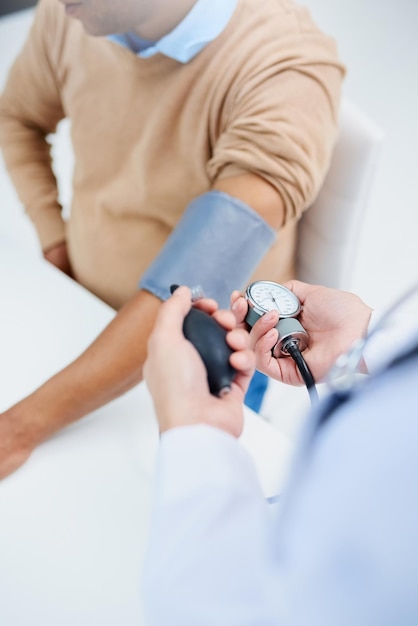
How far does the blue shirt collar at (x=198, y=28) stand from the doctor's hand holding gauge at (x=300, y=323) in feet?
1.21

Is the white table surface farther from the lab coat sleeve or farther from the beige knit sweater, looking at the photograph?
the lab coat sleeve

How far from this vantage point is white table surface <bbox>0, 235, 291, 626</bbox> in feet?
1.94

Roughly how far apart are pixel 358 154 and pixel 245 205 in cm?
19

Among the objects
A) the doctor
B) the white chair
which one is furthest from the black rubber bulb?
the white chair

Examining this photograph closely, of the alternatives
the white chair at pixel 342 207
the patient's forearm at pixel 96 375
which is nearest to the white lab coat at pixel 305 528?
the patient's forearm at pixel 96 375

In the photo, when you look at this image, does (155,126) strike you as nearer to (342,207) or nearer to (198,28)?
(198,28)

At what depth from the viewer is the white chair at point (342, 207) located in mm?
780

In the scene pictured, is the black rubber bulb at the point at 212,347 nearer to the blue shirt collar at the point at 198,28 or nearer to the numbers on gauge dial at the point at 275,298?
the numbers on gauge dial at the point at 275,298

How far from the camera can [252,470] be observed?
0.42 metres

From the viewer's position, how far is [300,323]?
0.52 meters

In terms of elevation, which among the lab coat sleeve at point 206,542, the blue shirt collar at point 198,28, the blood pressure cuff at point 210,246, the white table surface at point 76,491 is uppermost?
the blue shirt collar at point 198,28

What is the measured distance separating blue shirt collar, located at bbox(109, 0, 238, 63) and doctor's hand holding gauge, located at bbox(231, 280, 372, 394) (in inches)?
14.6

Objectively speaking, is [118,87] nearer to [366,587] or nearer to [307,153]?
[307,153]

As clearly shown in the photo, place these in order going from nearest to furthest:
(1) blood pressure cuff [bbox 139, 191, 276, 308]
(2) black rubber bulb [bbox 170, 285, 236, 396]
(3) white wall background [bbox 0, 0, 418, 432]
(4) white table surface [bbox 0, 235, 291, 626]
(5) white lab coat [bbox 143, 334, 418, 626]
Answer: (5) white lab coat [bbox 143, 334, 418, 626], (2) black rubber bulb [bbox 170, 285, 236, 396], (4) white table surface [bbox 0, 235, 291, 626], (1) blood pressure cuff [bbox 139, 191, 276, 308], (3) white wall background [bbox 0, 0, 418, 432]
